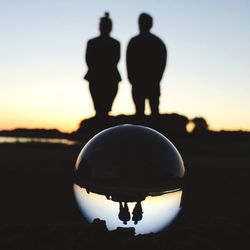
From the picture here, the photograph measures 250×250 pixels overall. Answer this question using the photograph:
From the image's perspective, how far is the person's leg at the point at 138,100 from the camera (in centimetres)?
1062

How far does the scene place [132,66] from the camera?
10.3 meters

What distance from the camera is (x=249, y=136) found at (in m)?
20.1

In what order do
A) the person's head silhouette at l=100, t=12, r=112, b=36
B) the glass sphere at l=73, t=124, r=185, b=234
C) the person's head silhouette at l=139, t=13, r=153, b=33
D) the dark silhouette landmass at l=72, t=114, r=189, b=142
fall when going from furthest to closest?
the dark silhouette landmass at l=72, t=114, r=189, b=142 → the person's head silhouette at l=100, t=12, r=112, b=36 → the person's head silhouette at l=139, t=13, r=153, b=33 → the glass sphere at l=73, t=124, r=185, b=234

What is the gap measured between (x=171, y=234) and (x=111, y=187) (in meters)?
1.08

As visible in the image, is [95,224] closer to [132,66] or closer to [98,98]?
[132,66]

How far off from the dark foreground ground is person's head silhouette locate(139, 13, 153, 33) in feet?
11.7

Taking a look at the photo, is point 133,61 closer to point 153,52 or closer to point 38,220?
point 153,52

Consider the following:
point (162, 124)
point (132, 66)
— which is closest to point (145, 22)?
point (132, 66)

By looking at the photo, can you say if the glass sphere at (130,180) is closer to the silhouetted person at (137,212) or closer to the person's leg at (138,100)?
the silhouetted person at (137,212)

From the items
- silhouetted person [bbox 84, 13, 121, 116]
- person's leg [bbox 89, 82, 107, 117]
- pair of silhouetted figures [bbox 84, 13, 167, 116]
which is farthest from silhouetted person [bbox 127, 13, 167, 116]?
person's leg [bbox 89, 82, 107, 117]

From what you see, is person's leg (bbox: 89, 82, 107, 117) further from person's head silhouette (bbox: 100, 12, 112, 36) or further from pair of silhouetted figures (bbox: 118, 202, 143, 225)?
pair of silhouetted figures (bbox: 118, 202, 143, 225)

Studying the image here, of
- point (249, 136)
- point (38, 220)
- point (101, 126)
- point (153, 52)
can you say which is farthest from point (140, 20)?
point (249, 136)

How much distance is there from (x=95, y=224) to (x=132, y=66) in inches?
280

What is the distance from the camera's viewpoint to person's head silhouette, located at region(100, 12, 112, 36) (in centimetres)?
995
